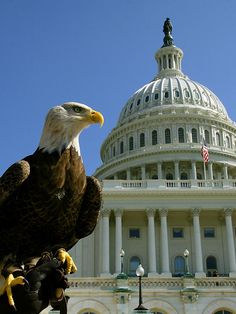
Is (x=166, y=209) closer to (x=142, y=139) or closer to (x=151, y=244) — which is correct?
(x=151, y=244)

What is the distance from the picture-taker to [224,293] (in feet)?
130

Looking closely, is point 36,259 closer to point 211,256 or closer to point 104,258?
point 104,258

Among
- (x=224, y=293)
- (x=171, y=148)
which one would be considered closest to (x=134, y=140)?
(x=171, y=148)

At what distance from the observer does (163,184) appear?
6569 cm

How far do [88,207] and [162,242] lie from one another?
178 feet

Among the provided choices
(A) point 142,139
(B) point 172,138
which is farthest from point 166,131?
(A) point 142,139

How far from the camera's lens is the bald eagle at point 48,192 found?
759 centimetres

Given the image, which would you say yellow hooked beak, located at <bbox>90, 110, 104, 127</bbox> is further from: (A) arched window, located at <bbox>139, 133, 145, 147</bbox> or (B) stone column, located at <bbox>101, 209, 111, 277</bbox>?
(A) arched window, located at <bbox>139, 133, 145, 147</bbox>

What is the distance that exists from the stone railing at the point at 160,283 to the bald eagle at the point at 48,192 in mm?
33266

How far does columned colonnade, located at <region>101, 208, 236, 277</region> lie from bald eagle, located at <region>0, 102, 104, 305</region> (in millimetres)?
51058

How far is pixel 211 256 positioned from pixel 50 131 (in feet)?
192

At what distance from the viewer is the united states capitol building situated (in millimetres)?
39969

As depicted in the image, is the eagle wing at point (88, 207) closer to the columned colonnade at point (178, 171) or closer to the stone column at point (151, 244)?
the stone column at point (151, 244)

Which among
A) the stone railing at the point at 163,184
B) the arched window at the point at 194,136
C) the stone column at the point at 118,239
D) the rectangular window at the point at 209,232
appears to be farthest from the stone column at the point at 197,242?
the arched window at the point at 194,136
